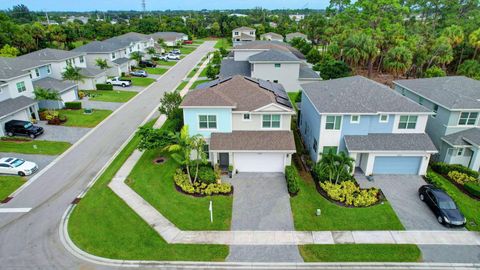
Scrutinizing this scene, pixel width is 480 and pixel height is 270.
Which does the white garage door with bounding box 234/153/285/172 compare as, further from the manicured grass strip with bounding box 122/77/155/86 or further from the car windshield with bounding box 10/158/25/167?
the manicured grass strip with bounding box 122/77/155/86

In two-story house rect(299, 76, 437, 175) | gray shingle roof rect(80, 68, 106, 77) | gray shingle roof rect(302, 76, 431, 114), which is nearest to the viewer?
two-story house rect(299, 76, 437, 175)

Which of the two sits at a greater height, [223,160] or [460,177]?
[223,160]

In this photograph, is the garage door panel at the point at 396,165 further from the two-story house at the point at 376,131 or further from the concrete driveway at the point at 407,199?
the concrete driveway at the point at 407,199

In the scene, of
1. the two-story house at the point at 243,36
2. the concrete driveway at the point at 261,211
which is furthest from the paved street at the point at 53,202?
the two-story house at the point at 243,36

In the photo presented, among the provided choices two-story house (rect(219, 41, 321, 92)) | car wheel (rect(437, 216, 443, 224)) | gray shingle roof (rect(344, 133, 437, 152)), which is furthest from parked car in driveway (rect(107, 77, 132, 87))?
car wheel (rect(437, 216, 443, 224))

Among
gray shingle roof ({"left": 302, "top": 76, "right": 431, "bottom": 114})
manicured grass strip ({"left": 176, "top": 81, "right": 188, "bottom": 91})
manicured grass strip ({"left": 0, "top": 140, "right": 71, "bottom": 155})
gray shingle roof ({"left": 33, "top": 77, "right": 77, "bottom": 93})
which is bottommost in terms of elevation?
manicured grass strip ({"left": 0, "top": 140, "right": 71, "bottom": 155})

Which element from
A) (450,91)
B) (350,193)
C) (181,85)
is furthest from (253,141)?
(181,85)

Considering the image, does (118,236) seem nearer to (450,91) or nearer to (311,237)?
(311,237)
